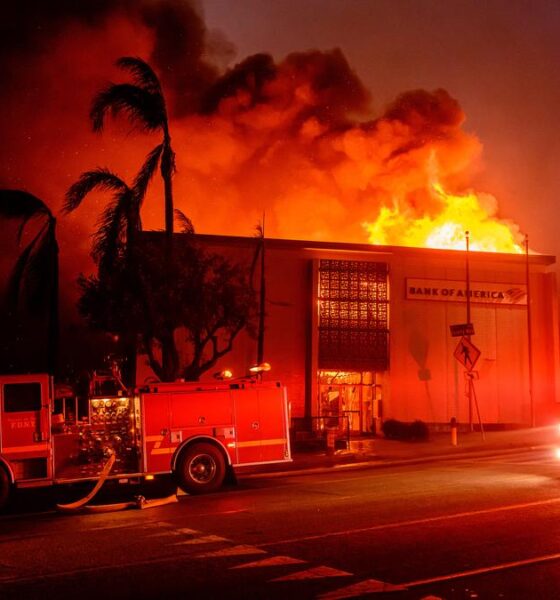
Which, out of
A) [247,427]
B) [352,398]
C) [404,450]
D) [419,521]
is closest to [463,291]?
[352,398]

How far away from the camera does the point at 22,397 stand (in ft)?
44.5

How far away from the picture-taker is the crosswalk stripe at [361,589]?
6.66 m

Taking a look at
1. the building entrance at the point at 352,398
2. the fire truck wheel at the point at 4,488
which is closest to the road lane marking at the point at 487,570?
the fire truck wheel at the point at 4,488

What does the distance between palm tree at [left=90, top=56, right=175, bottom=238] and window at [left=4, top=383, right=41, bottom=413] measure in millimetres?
6872

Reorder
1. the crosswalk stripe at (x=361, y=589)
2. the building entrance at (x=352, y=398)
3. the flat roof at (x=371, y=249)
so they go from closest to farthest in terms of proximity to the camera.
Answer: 1. the crosswalk stripe at (x=361, y=589)
2. the flat roof at (x=371, y=249)
3. the building entrance at (x=352, y=398)

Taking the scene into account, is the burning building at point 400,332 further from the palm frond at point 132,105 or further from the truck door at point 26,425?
the truck door at point 26,425

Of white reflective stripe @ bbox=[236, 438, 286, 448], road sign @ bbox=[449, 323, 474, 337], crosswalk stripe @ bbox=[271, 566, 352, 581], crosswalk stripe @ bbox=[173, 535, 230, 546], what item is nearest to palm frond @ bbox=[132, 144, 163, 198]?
white reflective stripe @ bbox=[236, 438, 286, 448]

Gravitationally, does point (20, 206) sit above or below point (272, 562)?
above

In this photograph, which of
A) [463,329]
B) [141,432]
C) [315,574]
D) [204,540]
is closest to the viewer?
[315,574]

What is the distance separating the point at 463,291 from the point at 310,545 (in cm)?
1979

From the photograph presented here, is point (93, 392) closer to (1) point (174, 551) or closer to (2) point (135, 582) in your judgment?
(1) point (174, 551)

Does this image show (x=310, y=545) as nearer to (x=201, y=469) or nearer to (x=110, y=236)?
(x=201, y=469)

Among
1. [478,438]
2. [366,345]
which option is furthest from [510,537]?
[366,345]

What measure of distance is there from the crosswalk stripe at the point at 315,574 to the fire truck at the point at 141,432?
23.3ft
